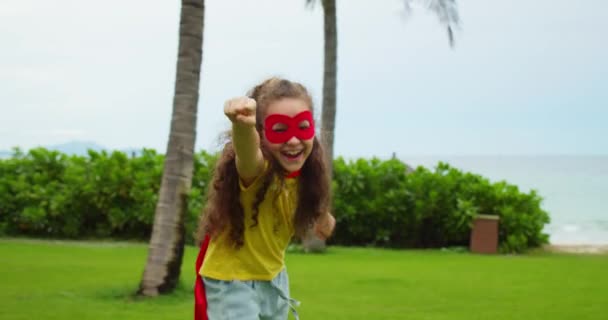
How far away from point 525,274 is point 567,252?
3.91 m

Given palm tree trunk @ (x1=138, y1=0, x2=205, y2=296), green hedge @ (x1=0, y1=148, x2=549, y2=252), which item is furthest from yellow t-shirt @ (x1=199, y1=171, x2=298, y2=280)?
green hedge @ (x1=0, y1=148, x2=549, y2=252)

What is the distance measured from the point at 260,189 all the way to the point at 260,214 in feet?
0.51

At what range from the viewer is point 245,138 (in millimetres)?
3137

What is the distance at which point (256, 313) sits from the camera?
352 cm

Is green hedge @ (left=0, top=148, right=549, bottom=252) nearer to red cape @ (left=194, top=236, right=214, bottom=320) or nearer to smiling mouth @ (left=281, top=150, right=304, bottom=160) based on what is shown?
red cape @ (left=194, top=236, right=214, bottom=320)

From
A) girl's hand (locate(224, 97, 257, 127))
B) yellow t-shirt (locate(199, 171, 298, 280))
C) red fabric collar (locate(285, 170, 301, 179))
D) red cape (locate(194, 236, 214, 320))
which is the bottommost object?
red cape (locate(194, 236, 214, 320))

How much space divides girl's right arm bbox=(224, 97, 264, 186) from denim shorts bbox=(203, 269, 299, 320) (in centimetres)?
48

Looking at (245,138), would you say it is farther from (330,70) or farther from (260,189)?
(330,70)

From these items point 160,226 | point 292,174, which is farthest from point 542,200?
point 292,174

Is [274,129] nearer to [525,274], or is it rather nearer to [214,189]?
[214,189]

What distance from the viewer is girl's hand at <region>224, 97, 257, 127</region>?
2992mm

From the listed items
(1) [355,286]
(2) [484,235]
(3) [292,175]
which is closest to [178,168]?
(1) [355,286]

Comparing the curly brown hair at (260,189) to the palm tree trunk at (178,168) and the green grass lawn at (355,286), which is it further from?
the palm tree trunk at (178,168)

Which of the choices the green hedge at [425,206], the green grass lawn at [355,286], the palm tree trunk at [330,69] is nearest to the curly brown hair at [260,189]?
the green grass lawn at [355,286]
